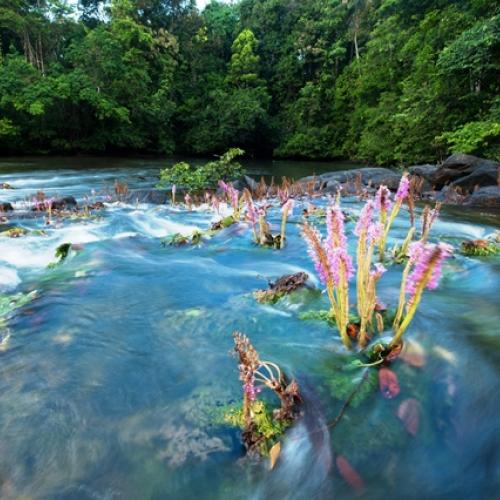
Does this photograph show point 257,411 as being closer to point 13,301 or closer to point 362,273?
point 362,273

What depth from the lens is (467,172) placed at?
40.8 feet

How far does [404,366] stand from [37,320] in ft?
8.67

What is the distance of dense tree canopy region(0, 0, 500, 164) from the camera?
59.3 feet

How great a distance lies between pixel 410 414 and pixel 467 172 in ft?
41.4

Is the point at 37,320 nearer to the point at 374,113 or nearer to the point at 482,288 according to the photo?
the point at 482,288

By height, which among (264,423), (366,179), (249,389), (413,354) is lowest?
(366,179)

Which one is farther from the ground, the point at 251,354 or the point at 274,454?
the point at 251,354

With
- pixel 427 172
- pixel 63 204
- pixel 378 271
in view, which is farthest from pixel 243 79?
pixel 378 271

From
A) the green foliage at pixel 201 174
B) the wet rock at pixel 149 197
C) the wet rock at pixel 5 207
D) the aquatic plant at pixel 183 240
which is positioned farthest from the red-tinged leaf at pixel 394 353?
the green foliage at pixel 201 174

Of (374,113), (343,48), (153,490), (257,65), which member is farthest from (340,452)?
(257,65)

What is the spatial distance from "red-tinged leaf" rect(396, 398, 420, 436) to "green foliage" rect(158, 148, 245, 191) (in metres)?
13.1

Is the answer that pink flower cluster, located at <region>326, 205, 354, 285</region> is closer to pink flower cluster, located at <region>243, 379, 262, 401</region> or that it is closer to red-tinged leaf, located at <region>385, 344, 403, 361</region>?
red-tinged leaf, located at <region>385, 344, 403, 361</region>

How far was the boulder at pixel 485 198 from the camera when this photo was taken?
9.70 metres

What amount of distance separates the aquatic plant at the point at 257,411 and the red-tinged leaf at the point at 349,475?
0.28 m
